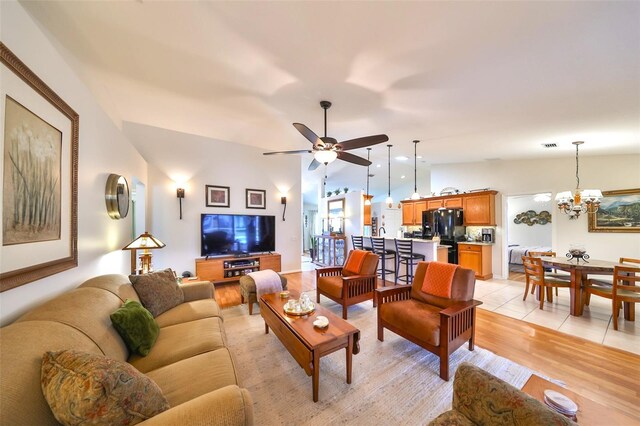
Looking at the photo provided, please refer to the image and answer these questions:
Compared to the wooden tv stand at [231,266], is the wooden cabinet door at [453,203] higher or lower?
higher

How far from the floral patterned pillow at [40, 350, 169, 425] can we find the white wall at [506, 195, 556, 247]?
9.69 m

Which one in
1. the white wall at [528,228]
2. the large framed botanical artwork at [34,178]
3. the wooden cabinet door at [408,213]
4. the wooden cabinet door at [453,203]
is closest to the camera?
the large framed botanical artwork at [34,178]

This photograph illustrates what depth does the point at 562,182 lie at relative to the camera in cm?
475

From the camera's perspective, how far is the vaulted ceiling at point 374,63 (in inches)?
66.2

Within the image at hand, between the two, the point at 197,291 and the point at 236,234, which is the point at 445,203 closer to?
the point at 236,234

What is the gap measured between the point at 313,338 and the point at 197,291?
1.66m

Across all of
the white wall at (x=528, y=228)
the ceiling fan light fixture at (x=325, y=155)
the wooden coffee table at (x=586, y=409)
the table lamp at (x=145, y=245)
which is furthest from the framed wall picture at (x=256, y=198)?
the white wall at (x=528, y=228)

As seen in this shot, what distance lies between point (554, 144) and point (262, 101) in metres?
4.90

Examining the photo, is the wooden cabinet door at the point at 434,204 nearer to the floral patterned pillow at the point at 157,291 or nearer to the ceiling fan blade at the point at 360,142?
the ceiling fan blade at the point at 360,142

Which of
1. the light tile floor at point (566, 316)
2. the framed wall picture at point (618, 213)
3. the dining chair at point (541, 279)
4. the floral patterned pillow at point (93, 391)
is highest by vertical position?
the framed wall picture at point (618, 213)

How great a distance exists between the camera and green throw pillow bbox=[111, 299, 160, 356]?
62.7 inches

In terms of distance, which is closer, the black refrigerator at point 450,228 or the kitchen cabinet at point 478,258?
the kitchen cabinet at point 478,258

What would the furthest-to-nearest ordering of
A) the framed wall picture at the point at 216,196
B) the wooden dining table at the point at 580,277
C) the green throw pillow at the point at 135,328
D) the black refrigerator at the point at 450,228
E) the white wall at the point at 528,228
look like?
the white wall at the point at 528,228 < the black refrigerator at the point at 450,228 < the framed wall picture at the point at 216,196 < the wooden dining table at the point at 580,277 < the green throw pillow at the point at 135,328

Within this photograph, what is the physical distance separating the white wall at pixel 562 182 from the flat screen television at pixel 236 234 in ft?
17.2
